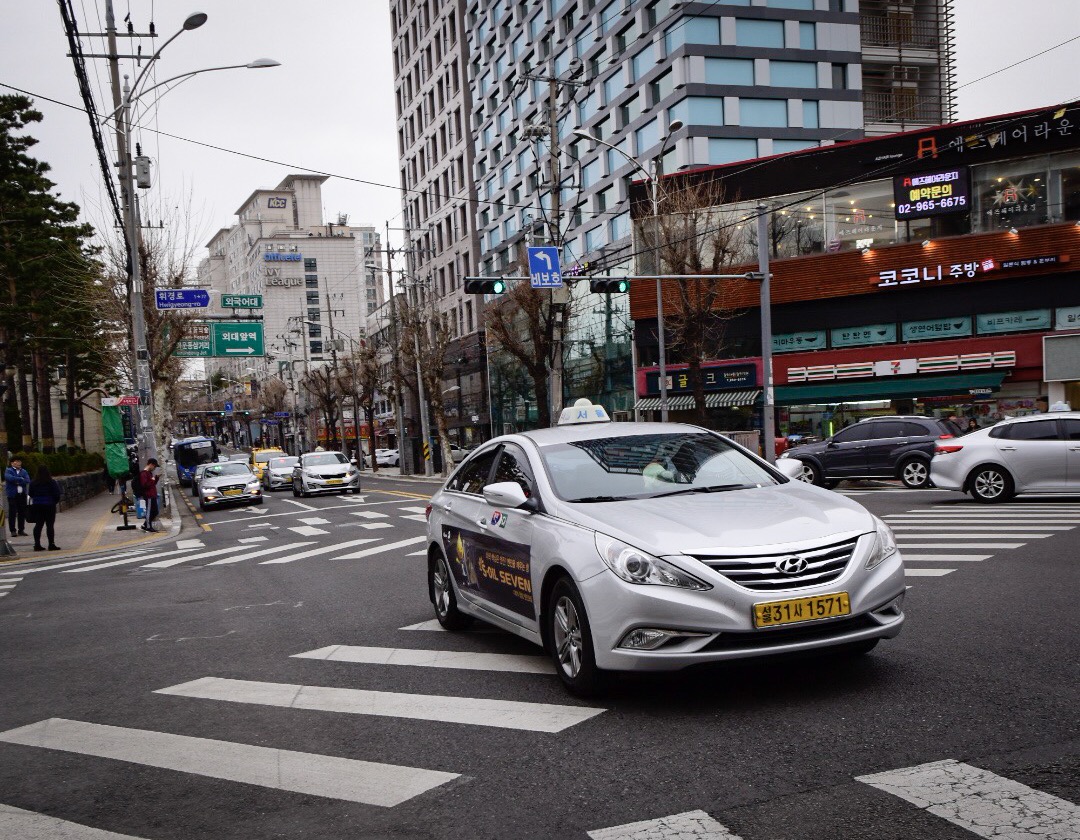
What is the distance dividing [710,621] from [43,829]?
10.1ft

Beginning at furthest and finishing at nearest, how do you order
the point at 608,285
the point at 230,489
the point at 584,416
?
1. the point at 230,489
2. the point at 608,285
3. the point at 584,416

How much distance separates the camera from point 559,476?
21.5 ft

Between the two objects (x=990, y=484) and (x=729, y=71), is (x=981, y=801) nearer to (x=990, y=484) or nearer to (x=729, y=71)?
(x=990, y=484)

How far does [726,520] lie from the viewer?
18.2ft

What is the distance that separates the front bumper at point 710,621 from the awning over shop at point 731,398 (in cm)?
3615

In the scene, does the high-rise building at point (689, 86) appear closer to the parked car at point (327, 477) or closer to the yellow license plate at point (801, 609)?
the parked car at point (327, 477)

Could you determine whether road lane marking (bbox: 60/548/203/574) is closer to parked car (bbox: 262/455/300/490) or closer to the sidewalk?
the sidewalk

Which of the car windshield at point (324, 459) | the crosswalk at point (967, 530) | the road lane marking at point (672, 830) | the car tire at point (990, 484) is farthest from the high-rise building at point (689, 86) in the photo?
the road lane marking at point (672, 830)

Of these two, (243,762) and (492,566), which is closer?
(243,762)

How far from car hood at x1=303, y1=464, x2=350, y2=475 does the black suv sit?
56.3 ft

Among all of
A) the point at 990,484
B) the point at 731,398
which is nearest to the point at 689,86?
the point at 731,398

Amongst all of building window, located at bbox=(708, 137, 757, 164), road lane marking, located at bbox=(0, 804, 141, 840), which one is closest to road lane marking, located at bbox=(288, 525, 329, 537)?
road lane marking, located at bbox=(0, 804, 141, 840)

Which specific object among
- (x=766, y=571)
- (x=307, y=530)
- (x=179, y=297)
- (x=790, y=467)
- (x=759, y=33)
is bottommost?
(x=307, y=530)

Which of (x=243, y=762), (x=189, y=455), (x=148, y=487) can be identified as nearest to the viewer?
(x=243, y=762)
